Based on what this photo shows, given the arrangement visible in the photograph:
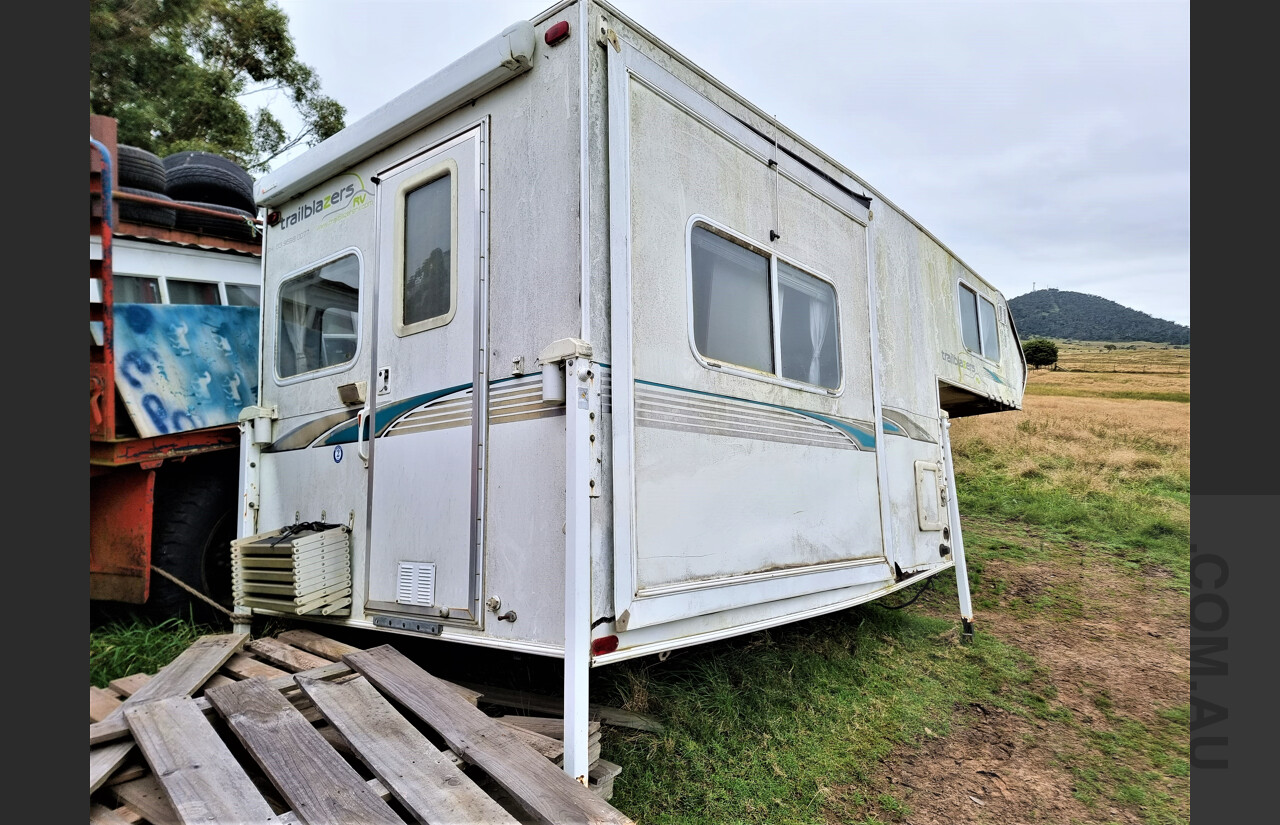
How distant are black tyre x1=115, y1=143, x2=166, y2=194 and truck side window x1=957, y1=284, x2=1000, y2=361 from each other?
7070 millimetres

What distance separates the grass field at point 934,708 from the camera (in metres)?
3.10

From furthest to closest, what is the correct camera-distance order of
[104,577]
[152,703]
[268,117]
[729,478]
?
[268,117] → [104,577] → [729,478] → [152,703]

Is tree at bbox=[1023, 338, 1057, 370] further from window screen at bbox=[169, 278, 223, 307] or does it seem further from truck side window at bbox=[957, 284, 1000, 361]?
window screen at bbox=[169, 278, 223, 307]

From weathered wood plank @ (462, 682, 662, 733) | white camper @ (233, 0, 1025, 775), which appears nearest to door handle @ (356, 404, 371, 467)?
white camper @ (233, 0, 1025, 775)

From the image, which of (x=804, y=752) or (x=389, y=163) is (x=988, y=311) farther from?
(x=389, y=163)

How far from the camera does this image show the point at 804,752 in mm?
3373

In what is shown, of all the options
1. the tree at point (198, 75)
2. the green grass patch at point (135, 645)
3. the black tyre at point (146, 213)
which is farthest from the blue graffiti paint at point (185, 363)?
the tree at point (198, 75)

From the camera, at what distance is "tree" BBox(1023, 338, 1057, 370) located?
11.5 meters

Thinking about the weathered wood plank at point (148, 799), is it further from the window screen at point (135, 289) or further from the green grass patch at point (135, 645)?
the window screen at point (135, 289)

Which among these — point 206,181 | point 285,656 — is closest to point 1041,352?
point 206,181

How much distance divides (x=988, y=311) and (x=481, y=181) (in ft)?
21.4

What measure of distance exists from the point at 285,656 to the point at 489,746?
146 centimetres

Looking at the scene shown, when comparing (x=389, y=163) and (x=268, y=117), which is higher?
(x=268, y=117)

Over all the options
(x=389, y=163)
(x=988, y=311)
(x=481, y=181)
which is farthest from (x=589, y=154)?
(x=988, y=311)
